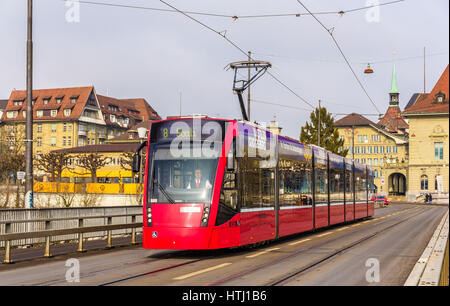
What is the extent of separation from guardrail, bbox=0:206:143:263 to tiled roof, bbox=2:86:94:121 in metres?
98.4

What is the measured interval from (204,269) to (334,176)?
14.7 metres

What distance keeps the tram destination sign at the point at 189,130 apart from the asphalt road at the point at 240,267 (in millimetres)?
2764

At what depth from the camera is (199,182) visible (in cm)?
1430

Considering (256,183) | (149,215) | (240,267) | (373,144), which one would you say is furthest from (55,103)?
(240,267)

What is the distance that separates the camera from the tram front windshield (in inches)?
562

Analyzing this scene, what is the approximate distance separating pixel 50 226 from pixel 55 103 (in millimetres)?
106880

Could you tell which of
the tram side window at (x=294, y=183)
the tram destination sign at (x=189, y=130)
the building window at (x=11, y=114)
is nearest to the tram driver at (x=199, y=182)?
the tram destination sign at (x=189, y=130)

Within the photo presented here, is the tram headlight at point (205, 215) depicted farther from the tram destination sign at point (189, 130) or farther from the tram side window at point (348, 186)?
the tram side window at point (348, 186)

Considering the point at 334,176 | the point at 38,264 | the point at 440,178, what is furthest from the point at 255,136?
the point at 334,176

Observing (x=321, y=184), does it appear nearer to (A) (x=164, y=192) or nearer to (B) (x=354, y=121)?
(A) (x=164, y=192)

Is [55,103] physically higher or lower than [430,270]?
higher

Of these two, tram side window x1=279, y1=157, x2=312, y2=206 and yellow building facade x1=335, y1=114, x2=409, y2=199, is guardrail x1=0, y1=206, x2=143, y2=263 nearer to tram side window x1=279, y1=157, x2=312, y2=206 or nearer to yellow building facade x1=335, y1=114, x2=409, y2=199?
tram side window x1=279, y1=157, x2=312, y2=206
